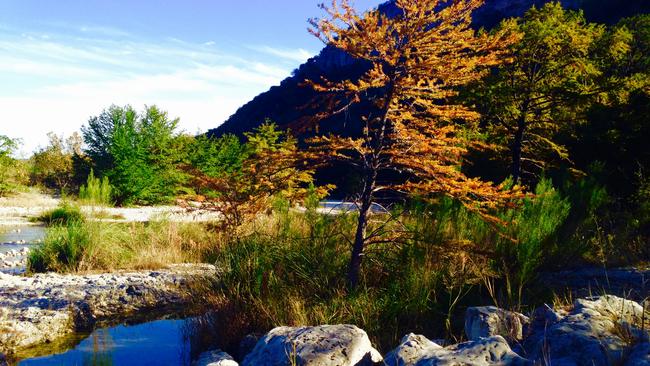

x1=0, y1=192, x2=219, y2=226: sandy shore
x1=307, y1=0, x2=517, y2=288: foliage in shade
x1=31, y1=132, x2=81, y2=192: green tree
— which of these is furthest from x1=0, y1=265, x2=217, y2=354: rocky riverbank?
x1=31, y1=132, x2=81, y2=192: green tree

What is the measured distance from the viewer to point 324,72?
69.6m

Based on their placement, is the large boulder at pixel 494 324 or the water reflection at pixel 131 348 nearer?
the large boulder at pixel 494 324

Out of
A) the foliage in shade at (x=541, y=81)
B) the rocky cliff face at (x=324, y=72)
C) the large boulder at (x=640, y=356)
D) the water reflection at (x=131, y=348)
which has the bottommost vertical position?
the water reflection at (x=131, y=348)

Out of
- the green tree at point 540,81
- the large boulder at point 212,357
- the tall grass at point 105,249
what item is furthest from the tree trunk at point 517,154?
the large boulder at point 212,357

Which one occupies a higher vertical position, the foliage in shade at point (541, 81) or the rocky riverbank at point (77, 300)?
the foliage in shade at point (541, 81)

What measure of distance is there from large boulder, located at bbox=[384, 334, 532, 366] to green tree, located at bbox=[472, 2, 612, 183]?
29.4 ft

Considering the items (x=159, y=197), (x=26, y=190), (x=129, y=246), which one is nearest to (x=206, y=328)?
(x=129, y=246)

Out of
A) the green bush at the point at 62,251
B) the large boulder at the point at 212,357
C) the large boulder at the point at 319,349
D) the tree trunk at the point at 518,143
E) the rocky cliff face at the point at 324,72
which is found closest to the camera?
the large boulder at the point at 319,349

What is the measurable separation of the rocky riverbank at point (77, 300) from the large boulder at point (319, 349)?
2123 mm

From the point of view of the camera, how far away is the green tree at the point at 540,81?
11125 millimetres

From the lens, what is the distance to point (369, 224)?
5.60m

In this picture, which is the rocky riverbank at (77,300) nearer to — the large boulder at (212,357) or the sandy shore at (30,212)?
the large boulder at (212,357)

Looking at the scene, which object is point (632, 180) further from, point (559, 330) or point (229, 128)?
point (229, 128)

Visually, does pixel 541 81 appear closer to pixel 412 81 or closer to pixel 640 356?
pixel 412 81
